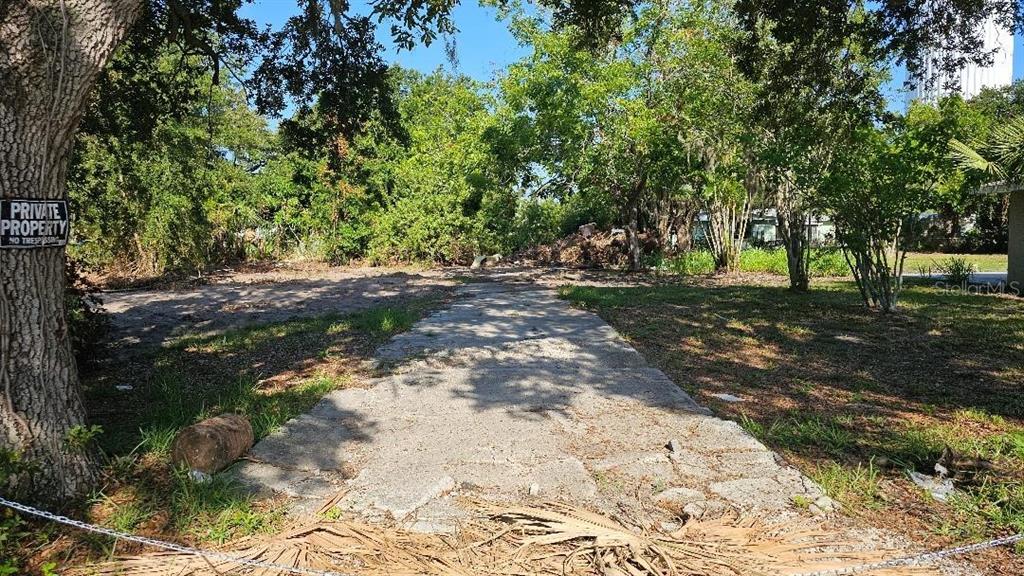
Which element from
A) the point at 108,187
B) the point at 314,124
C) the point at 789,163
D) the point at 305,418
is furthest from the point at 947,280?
the point at 108,187

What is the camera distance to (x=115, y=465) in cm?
346

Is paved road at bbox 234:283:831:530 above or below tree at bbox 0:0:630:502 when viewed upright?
below

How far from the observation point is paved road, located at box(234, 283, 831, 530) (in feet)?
11.2

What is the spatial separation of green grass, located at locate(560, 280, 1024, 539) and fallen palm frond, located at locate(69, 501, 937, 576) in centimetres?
65

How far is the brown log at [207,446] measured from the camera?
351cm

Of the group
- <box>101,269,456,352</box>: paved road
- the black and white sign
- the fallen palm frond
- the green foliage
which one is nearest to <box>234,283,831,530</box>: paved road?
the fallen palm frond

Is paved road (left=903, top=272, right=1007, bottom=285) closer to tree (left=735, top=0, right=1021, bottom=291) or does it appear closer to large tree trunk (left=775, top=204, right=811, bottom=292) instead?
large tree trunk (left=775, top=204, right=811, bottom=292)

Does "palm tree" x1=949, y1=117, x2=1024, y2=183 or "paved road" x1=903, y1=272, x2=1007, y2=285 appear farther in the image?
"paved road" x1=903, y1=272, x2=1007, y2=285

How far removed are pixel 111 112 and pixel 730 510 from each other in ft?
22.8

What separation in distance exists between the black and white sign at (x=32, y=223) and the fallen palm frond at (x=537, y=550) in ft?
4.85

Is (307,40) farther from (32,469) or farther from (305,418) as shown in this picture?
(32,469)

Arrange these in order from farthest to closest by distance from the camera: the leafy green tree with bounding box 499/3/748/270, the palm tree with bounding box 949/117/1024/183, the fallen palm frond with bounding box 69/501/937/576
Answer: the leafy green tree with bounding box 499/3/748/270 → the palm tree with bounding box 949/117/1024/183 → the fallen palm frond with bounding box 69/501/937/576

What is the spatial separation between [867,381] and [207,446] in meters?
5.30

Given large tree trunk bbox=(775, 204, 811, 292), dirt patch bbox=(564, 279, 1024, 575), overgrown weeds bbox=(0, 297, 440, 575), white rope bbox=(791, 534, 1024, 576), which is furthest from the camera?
large tree trunk bbox=(775, 204, 811, 292)
